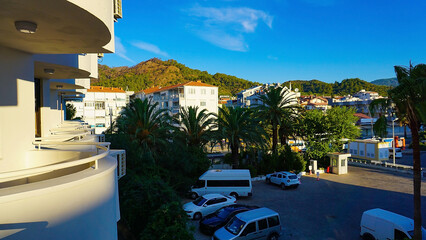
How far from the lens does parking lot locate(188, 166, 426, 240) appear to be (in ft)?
44.8

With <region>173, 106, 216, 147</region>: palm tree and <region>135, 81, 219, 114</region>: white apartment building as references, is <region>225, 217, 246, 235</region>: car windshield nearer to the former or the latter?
<region>173, 106, 216, 147</region>: palm tree

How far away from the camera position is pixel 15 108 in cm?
489

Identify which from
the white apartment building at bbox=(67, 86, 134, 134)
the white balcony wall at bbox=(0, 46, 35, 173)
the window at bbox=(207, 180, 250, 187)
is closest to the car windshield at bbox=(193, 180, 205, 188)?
the window at bbox=(207, 180, 250, 187)

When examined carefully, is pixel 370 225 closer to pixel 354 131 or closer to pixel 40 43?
pixel 40 43

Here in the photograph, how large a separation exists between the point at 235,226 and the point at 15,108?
32.0 ft

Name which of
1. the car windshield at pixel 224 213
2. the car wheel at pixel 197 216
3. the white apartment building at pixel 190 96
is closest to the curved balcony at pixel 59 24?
the car windshield at pixel 224 213

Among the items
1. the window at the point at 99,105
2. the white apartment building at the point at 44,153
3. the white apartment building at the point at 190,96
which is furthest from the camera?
the window at the point at 99,105

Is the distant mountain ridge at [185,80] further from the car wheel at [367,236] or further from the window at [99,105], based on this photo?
the car wheel at [367,236]

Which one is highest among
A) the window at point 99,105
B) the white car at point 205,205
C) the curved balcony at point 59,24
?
the window at point 99,105

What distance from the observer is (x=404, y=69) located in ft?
31.3

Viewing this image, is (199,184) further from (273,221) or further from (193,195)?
(273,221)

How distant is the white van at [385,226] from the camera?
11070 millimetres

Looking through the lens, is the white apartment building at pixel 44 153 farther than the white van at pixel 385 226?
No

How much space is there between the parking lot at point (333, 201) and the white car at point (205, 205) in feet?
1.81
